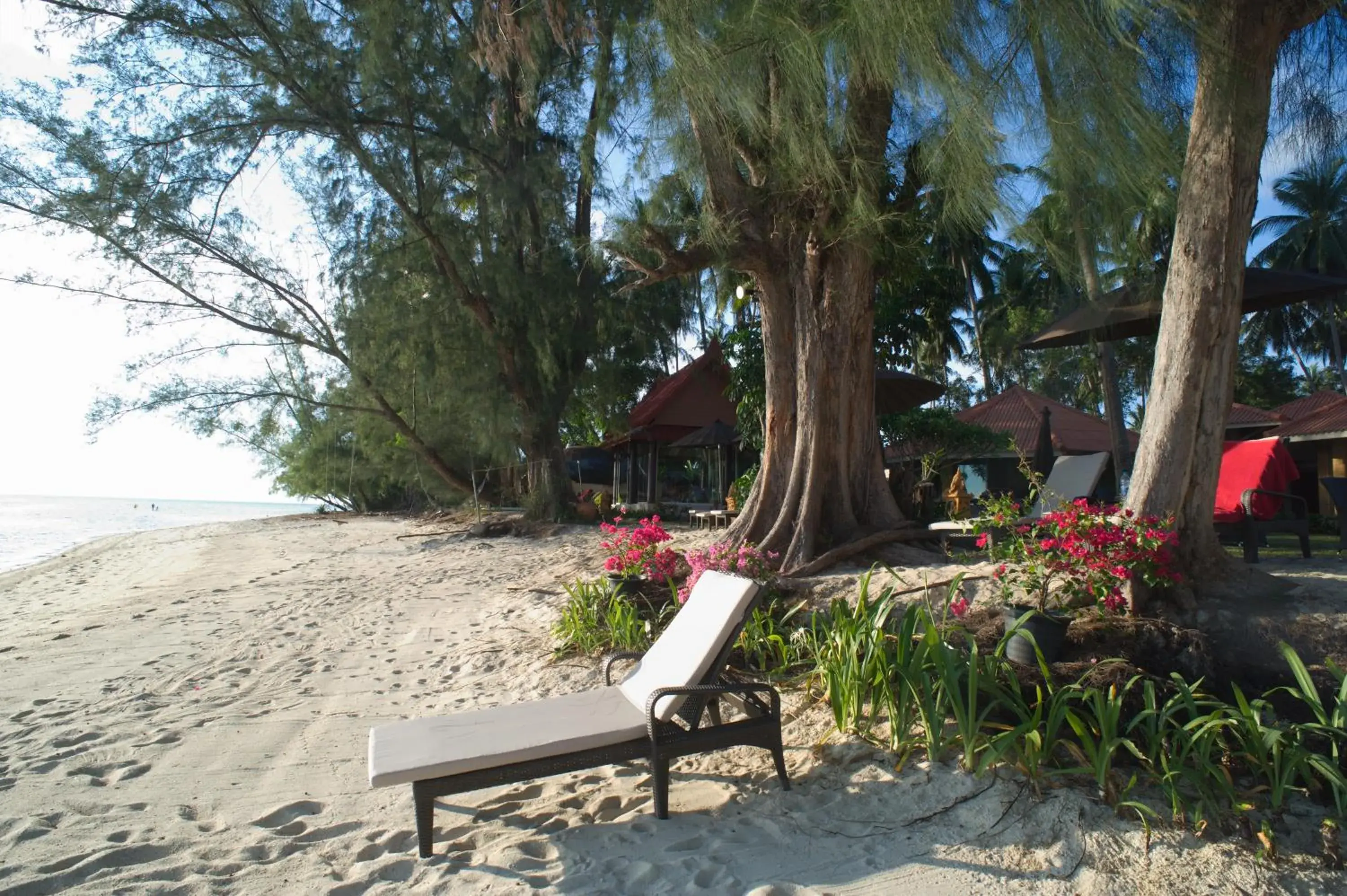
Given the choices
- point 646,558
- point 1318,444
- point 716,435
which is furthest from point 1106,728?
point 1318,444

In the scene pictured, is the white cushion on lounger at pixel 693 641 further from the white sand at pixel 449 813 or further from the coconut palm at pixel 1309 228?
the coconut palm at pixel 1309 228

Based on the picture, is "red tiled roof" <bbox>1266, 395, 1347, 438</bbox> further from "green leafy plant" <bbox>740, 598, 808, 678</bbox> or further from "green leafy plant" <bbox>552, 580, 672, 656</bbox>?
"green leafy plant" <bbox>552, 580, 672, 656</bbox>

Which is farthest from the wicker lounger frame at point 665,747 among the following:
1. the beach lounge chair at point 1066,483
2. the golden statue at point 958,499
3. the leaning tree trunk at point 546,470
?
the leaning tree trunk at point 546,470

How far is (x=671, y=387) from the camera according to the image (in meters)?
19.0

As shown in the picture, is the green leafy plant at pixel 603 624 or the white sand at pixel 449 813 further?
the green leafy plant at pixel 603 624

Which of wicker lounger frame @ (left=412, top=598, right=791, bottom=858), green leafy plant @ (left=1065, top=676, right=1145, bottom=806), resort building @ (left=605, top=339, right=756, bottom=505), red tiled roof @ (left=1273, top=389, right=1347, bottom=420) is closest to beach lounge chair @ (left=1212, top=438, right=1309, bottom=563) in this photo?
green leafy plant @ (left=1065, top=676, right=1145, bottom=806)

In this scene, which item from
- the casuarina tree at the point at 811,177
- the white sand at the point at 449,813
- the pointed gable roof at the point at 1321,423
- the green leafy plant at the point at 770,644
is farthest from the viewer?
the pointed gable roof at the point at 1321,423

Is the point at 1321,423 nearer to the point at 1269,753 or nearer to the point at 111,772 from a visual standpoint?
the point at 1269,753

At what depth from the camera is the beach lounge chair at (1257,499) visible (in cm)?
561

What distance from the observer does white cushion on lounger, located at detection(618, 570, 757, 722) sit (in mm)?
3305

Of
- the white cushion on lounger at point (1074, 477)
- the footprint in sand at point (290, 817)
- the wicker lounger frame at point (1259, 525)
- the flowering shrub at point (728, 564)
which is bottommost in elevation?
the footprint in sand at point (290, 817)

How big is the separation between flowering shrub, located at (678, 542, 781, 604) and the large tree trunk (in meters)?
2.38

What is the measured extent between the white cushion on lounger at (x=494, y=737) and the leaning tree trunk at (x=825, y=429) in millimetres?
3382

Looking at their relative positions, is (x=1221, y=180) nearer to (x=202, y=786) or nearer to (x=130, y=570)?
(x=202, y=786)
